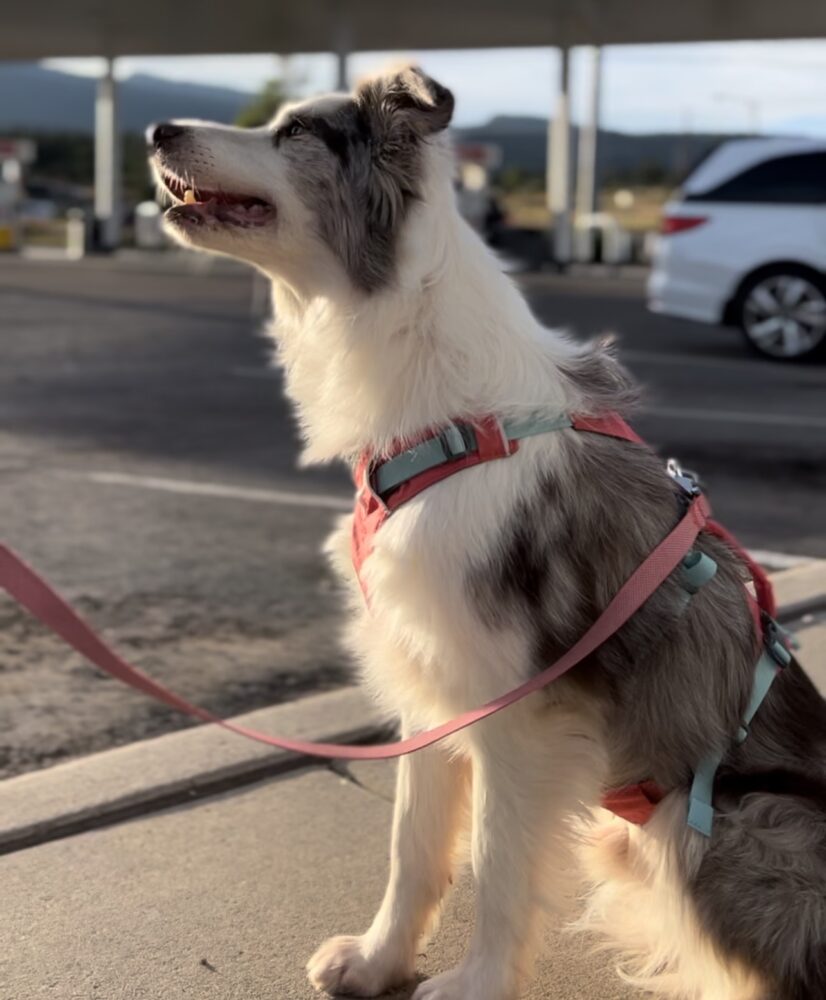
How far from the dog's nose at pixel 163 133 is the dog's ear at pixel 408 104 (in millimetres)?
411

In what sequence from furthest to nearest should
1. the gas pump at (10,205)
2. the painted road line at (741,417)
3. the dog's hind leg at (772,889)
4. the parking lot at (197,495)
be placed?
the gas pump at (10,205) < the painted road line at (741,417) < the parking lot at (197,495) < the dog's hind leg at (772,889)

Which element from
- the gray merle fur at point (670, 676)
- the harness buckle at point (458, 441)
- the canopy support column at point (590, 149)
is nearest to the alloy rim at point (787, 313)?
the gray merle fur at point (670, 676)

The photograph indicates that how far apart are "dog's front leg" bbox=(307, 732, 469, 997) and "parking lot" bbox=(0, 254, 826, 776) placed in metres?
0.78

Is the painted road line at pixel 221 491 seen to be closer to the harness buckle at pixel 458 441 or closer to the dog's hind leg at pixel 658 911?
the dog's hind leg at pixel 658 911

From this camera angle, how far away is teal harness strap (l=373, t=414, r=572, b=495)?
9.07 ft

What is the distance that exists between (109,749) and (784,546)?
148 inches

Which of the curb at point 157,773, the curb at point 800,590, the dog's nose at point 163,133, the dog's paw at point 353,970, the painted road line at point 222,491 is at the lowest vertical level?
the dog's paw at point 353,970

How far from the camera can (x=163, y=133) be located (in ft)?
9.59

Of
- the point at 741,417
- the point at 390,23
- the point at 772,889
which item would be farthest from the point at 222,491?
the point at 390,23

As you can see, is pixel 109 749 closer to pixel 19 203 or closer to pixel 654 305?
pixel 654 305

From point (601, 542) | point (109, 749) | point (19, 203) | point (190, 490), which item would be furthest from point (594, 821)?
point (19, 203)

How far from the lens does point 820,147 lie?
44.3 ft

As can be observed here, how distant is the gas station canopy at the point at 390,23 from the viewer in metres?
28.2

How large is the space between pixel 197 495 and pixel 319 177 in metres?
4.74
